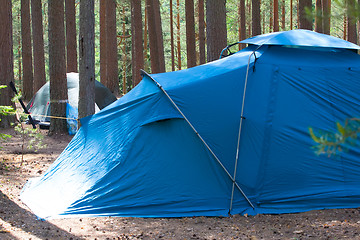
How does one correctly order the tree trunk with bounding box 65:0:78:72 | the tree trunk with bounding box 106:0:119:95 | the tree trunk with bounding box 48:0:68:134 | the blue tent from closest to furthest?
the blue tent → the tree trunk with bounding box 48:0:68:134 → the tree trunk with bounding box 65:0:78:72 → the tree trunk with bounding box 106:0:119:95

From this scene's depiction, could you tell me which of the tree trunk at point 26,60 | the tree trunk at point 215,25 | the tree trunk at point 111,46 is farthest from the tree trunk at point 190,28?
the tree trunk at point 215,25

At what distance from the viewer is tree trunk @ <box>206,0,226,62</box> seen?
336 inches

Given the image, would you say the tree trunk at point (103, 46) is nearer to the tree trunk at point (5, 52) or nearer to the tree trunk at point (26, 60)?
the tree trunk at point (26, 60)

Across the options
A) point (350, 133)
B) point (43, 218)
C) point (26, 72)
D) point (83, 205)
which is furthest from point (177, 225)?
point (26, 72)

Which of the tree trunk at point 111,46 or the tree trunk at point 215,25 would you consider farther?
the tree trunk at point 111,46

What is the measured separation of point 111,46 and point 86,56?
10190 mm

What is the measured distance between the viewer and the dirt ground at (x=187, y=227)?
4418 mm

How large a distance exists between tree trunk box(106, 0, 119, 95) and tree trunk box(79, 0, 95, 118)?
31.5 feet

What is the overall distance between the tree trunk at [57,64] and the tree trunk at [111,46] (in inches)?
276

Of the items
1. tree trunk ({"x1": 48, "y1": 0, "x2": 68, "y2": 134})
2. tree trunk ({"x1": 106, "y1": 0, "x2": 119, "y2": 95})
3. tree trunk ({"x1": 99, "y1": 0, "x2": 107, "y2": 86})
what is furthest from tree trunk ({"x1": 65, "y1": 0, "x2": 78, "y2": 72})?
tree trunk ({"x1": 48, "y1": 0, "x2": 68, "y2": 134})

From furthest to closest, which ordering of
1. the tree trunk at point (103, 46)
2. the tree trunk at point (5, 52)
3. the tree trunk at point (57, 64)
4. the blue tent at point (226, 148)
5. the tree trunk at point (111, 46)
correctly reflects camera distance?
1. the tree trunk at point (103, 46)
2. the tree trunk at point (111, 46)
3. the tree trunk at point (5, 52)
4. the tree trunk at point (57, 64)
5. the blue tent at point (226, 148)

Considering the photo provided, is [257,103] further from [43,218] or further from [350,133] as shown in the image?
[350,133]

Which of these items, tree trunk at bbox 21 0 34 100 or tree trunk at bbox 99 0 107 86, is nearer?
tree trunk at bbox 21 0 34 100

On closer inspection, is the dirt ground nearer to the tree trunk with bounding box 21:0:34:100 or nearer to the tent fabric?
the tent fabric
